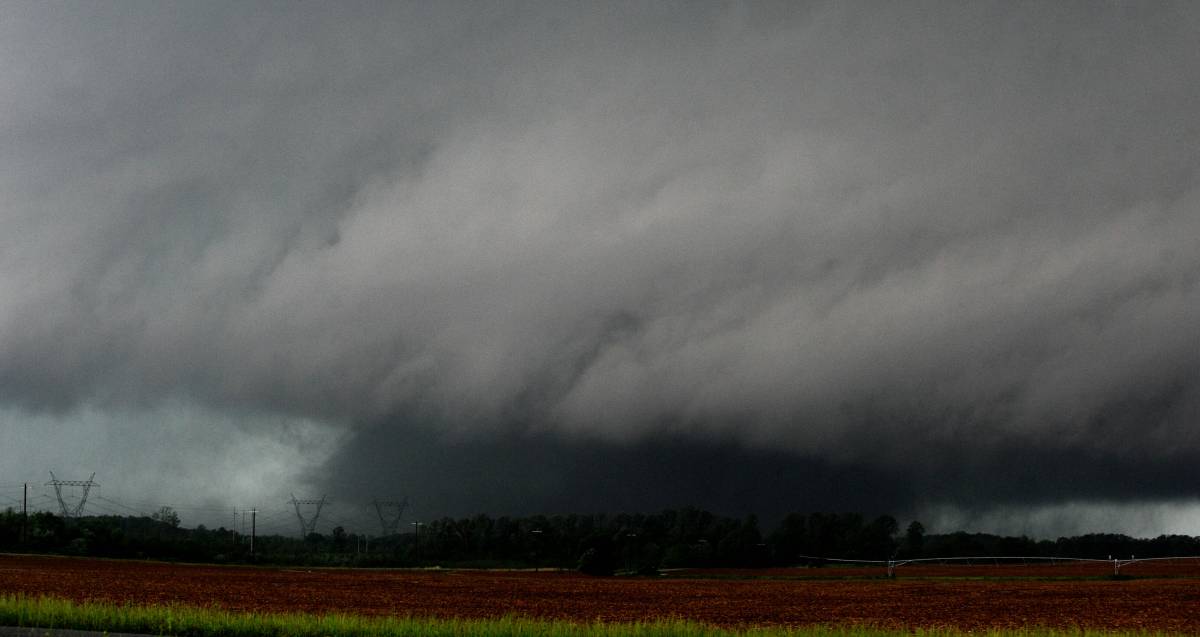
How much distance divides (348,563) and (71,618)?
14350cm

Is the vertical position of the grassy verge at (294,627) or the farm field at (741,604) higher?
the grassy verge at (294,627)

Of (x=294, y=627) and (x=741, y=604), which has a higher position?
(x=294, y=627)

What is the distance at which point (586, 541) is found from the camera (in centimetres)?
13212

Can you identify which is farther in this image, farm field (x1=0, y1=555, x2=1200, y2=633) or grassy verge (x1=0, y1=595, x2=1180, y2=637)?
farm field (x1=0, y1=555, x2=1200, y2=633)

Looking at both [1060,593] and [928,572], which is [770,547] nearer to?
[928,572]

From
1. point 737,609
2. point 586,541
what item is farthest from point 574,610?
point 586,541

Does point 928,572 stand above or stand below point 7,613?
below

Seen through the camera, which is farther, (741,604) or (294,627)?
(741,604)

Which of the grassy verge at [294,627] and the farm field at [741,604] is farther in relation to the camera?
the farm field at [741,604]

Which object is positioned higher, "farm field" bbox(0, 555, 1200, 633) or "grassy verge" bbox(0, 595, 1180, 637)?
"grassy verge" bbox(0, 595, 1180, 637)

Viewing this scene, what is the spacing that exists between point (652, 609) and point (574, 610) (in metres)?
4.69

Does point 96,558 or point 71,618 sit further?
point 96,558

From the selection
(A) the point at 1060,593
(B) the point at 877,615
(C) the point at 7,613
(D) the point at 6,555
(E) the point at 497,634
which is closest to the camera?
(E) the point at 497,634

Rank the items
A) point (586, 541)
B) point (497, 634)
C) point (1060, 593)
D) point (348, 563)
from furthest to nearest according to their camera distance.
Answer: point (348, 563)
point (586, 541)
point (1060, 593)
point (497, 634)
